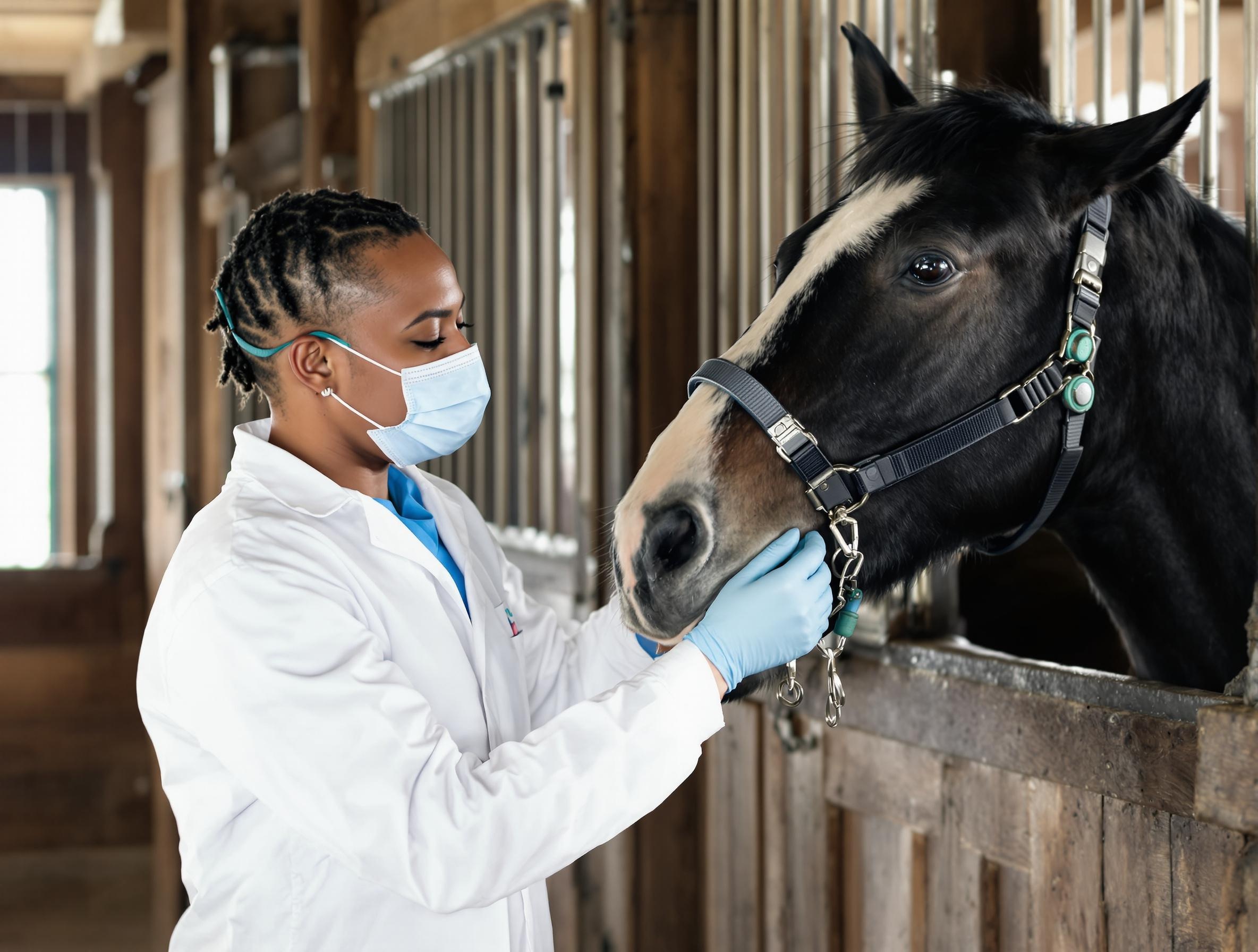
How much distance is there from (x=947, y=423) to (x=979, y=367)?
6cm

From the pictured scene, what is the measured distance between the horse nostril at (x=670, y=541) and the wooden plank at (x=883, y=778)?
65cm

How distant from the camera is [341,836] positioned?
3.43 ft

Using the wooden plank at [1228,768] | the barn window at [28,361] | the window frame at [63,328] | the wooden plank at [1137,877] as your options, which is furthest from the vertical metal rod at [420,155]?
the barn window at [28,361]

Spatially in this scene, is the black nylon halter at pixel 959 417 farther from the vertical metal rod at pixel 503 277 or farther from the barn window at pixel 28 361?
the barn window at pixel 28 361

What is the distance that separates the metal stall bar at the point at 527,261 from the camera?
2.73 metres

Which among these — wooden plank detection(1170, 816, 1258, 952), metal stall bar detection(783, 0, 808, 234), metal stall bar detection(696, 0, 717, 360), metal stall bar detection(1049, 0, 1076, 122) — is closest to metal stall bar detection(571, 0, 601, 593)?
metal stall bar detection(696, 0, 717, 360)

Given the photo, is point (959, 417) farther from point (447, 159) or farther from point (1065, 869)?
point (447, 159)

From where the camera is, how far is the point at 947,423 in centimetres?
118

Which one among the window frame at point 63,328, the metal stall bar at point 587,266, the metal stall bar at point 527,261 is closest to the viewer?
the metal stall bar at point 587,266

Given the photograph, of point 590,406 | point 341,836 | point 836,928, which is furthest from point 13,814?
point 341,836

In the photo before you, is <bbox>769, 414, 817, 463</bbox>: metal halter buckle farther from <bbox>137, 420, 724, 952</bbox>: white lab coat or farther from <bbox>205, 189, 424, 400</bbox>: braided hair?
<bbox>205, 189, 424, 400</bbox>: braided hair

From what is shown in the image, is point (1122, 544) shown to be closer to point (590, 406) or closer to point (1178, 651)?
point (1178, 651)

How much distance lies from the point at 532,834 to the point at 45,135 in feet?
19.8

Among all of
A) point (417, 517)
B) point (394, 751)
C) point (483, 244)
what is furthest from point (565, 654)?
point (483, 244)
